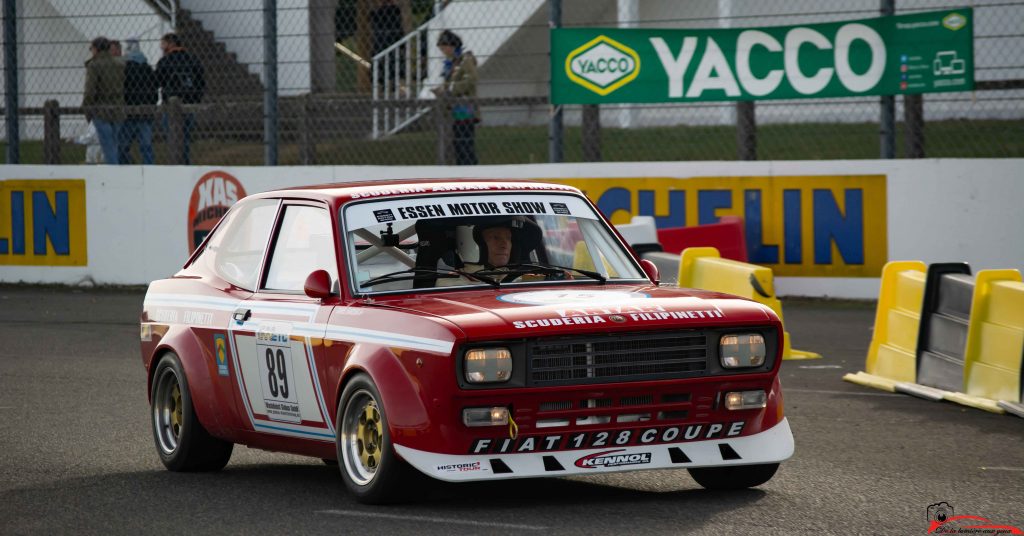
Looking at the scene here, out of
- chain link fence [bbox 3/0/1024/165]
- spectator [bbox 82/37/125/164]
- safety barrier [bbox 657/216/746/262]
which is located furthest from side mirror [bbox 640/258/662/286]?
spectator [bbox 82/37/125/164]

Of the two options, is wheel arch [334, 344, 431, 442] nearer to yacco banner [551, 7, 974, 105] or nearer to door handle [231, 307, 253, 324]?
door handle [231, 307, 253, 324]

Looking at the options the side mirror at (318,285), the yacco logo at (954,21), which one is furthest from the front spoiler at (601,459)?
the yacco logo at (954,21)

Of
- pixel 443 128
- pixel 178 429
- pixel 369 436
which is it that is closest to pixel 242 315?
pixel 178 429

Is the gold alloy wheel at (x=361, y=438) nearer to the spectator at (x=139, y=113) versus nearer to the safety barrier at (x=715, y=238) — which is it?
the safety barrier at (x=715, y=238)

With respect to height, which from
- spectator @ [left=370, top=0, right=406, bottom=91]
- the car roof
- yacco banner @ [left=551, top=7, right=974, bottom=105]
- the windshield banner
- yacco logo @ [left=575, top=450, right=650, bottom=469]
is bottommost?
yacco logo @ [left=575, top=450, right=650, bottom=469]

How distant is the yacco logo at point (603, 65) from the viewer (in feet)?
51.4

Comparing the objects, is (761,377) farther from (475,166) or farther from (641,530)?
(475,166)

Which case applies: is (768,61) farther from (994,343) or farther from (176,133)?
(176,133)

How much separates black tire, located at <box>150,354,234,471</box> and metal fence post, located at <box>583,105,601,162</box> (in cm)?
841

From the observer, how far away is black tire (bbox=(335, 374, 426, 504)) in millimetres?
6332

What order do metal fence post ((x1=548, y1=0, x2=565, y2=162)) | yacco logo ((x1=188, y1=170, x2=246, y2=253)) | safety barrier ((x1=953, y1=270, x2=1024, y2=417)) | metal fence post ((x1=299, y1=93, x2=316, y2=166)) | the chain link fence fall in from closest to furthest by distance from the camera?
safety barrier ((x1=953, y1=270, x2=1024, y2=417)) < the chain link fence < metal fence post ((x1=548, y1=0, x2=565, y2=162)) < yacco logo ((x1=188, y1=170, x2=246, y2=253)) < metal fence post ((x1=299, y1=93, x2=316, y2=166))

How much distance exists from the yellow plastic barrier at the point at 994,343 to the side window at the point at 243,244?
4.28 m

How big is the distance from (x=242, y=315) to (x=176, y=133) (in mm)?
10775

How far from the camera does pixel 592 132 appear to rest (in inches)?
630
